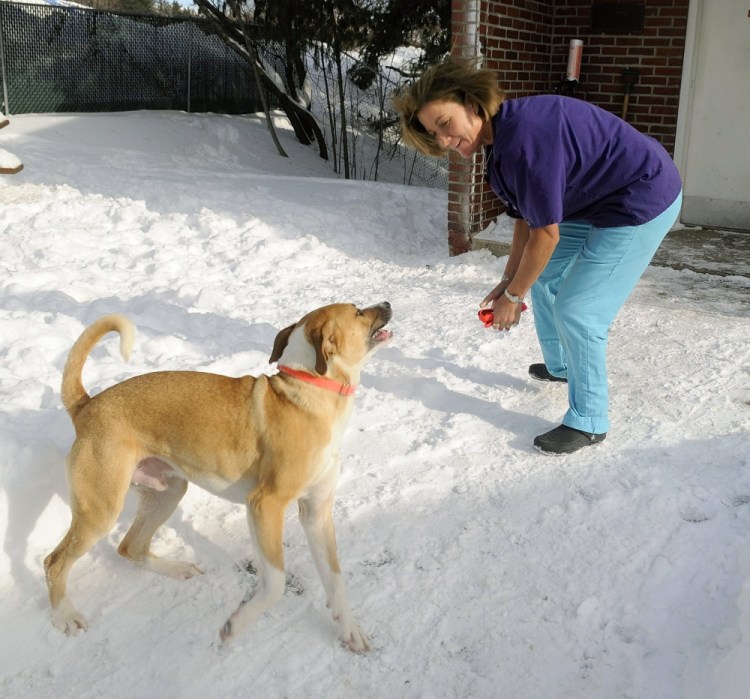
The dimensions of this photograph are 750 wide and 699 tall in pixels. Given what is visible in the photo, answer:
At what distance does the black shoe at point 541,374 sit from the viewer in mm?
5023

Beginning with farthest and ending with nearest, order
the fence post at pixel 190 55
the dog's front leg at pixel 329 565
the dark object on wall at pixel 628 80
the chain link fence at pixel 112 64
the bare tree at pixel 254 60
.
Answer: the fence post at pixel 190 55 < the chain link fence at pixel 112 64 < the bare tree at pixel 254 60 < the dark object on wall at pixel 628 80 < the dog's front leg at pixel 329 565

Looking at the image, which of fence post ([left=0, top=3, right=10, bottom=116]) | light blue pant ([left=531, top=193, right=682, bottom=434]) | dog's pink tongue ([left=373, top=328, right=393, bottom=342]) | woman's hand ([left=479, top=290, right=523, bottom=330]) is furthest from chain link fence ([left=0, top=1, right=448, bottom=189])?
dog's pink tongue ([left=373, top=328, right=393, bottom=342])

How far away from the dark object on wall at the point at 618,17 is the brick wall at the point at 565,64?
52 mm

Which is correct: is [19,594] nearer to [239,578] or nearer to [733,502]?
[239,578]

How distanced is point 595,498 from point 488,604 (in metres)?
0.94

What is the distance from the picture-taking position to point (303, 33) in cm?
1123

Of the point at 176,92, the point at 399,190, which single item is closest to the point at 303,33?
the point at 399,190

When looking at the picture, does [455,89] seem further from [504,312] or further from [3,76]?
[3,76]

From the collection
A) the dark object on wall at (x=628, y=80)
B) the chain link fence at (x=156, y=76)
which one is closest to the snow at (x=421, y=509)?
the dark object on wall at (x=628, y=80)

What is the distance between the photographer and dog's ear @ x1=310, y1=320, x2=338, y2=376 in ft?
9.43

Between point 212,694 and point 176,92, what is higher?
point 176,92

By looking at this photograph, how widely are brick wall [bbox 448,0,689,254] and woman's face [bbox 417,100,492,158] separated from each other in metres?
4.11

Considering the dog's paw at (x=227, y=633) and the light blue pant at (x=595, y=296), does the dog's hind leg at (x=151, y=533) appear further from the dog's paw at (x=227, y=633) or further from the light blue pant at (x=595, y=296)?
the light blue pant at (x=595, y=296)

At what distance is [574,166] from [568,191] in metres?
0.14
